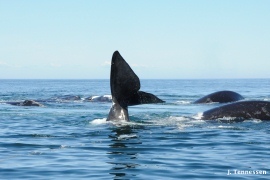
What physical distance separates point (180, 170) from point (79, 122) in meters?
9.50

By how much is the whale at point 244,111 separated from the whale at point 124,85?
361cm

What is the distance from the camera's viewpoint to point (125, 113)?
1664 cm

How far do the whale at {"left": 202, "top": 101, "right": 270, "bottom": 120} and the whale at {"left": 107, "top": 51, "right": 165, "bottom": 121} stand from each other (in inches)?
142

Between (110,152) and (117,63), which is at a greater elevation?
(117,63)

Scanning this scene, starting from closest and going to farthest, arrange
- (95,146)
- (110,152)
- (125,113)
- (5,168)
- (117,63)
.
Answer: (5,168), (110,152), (95,146), (117,63), (125,113)

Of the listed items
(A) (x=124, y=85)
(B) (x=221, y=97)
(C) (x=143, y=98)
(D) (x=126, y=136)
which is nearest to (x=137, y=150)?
(D) (x=126, y=136)

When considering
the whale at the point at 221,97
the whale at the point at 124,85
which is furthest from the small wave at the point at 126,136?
the whale at the point at 221,97

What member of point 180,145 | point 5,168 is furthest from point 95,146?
point 5,168

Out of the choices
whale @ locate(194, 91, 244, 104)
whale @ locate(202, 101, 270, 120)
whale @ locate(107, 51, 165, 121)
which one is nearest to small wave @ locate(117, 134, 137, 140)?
whale @ locate(107, 51, 165, 121)

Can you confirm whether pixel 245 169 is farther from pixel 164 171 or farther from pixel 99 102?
pixel 99 102

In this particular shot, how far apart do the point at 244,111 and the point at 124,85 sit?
14.8 feet

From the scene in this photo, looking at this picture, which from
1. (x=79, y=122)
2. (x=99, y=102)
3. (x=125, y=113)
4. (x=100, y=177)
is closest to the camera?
(x=100, y=177)

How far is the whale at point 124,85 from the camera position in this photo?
50.3 ft

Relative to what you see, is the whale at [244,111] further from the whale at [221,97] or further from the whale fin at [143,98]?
the whale at [221,97]
